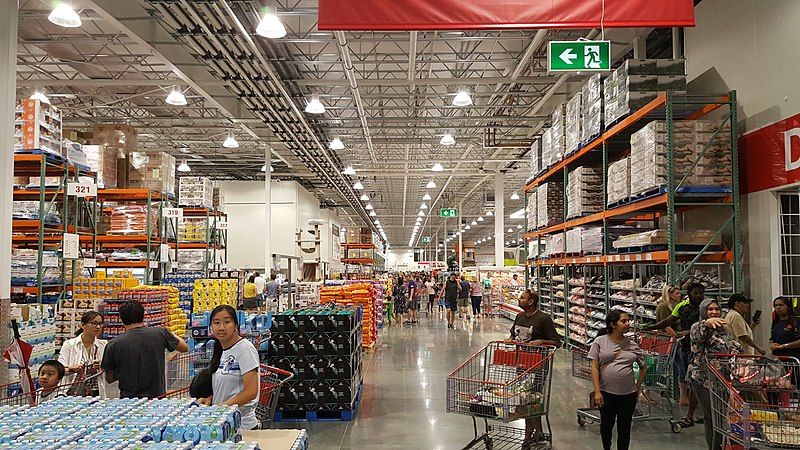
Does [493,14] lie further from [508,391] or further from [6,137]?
[6,137]

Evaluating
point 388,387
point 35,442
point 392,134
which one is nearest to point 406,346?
point 388,387

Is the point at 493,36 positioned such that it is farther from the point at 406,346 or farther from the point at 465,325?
the point at 465,325

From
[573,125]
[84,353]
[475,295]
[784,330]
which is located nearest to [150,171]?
[84,353]

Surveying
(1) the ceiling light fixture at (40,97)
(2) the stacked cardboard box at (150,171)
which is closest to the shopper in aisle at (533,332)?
(1) the ceiling light fixture at (40,97)

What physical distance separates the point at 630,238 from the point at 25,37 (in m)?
12.6

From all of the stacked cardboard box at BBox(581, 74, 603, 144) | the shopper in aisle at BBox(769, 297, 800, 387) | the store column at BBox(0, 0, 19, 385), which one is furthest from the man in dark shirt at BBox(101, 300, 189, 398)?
the stacked cardboard box at BBox(581, 74, 603, 144)

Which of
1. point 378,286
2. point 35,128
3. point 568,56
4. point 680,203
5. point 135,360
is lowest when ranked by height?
point 135,360

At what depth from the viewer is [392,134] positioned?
2345 centimetres

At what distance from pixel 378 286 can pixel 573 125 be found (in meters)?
8.33

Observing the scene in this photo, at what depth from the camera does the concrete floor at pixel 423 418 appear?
7.34 metres

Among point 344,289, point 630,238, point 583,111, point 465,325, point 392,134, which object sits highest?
point 392,134

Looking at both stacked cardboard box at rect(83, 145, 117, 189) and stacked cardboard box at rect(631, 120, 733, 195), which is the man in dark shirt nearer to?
stacked cardboard box at rect(631, 120, 733, 195)

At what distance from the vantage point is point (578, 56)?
310 inches

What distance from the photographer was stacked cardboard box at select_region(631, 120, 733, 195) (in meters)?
9.09
